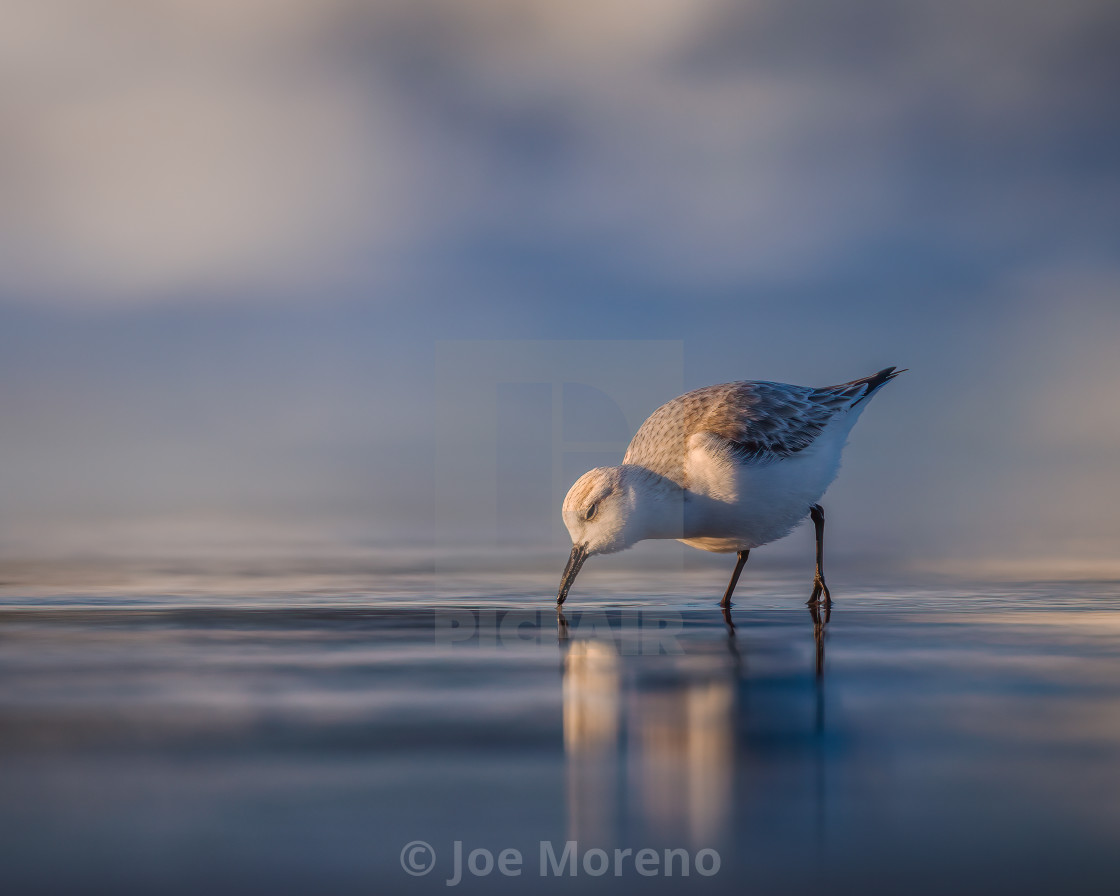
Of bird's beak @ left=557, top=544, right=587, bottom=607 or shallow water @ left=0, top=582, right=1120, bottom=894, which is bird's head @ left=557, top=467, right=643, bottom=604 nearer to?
bird's beak @ left=557, top=544, right=587, bottom=607

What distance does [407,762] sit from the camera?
3.20m

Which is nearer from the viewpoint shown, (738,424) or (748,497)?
(748,497)

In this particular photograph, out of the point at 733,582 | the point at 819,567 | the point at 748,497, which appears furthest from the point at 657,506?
the point at 819,567

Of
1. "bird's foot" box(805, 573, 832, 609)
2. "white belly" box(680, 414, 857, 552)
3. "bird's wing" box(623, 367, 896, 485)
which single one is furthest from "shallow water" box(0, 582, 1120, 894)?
"bird's wing" box(623, 367, 896, 485)

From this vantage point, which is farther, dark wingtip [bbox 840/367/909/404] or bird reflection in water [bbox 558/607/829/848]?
dark wingtip [bbox 840/367/909/404]

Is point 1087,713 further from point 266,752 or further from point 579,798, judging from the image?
point 266,752

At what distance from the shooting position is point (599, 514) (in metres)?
8.12

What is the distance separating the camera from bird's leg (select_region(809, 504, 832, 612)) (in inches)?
321

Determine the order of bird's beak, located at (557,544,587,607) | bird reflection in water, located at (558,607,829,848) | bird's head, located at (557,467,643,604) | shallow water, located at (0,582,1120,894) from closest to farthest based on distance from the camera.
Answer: shallow water, located at (0,582,1120,894) < bird reflection in water, located at (558,607,829,848) < bird's beak, located at (557,544,587,607) < bird's head, located at (557,467,643,604)

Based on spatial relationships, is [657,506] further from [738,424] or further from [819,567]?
[819,567]

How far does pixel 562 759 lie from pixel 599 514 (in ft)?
16.2

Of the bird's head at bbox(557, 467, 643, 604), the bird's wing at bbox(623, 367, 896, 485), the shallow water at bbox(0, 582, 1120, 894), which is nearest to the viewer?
the shallow water at bbox(0, 582, 1120, 894)

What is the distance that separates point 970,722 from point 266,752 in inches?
109

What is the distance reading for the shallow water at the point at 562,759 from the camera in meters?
2.29
